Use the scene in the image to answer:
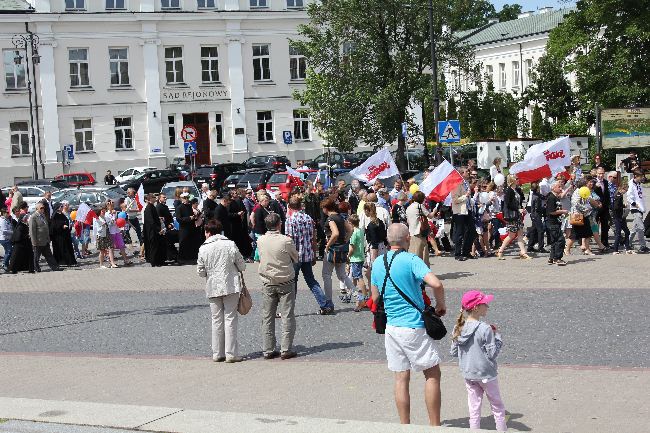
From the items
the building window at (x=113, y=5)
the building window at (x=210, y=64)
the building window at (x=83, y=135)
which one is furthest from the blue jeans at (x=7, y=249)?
the building window at (x=210, y=64)

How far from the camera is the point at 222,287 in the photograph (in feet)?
42.8

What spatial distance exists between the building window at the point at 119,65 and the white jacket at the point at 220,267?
50.2 metres

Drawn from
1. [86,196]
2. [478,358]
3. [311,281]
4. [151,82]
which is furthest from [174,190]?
[478,358]

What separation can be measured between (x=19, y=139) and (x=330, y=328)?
48798 millimetres

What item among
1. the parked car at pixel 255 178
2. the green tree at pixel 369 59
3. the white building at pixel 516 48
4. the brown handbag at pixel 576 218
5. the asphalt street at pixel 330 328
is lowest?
the asphalt street at pixel 330 328

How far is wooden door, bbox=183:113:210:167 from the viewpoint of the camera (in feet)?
207

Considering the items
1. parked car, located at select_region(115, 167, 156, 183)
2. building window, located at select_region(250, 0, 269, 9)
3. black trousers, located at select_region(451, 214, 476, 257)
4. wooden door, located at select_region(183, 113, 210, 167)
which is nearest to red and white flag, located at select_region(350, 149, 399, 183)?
black trousers, located at select_region(451, 214, 476, 257)

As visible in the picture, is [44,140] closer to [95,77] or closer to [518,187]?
[95,77]

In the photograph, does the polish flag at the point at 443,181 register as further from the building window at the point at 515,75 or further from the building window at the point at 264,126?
the building window at the point at 515,75

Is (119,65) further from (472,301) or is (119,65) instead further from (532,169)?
(472,301)

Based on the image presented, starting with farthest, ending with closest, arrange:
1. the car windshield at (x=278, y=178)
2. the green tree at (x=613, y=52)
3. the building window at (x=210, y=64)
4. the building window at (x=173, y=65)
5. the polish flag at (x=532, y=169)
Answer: the building window at (x=210, y=64), the building window at (x=173, y=65), the green tree at (x=613, y=52), the car windshield at (x=278, y=178), the polish flag at (x=532, y=169)

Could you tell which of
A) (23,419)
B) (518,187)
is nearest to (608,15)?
(518,187)

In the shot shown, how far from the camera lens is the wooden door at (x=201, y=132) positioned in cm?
6306

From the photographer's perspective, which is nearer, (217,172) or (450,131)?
(450,131)
